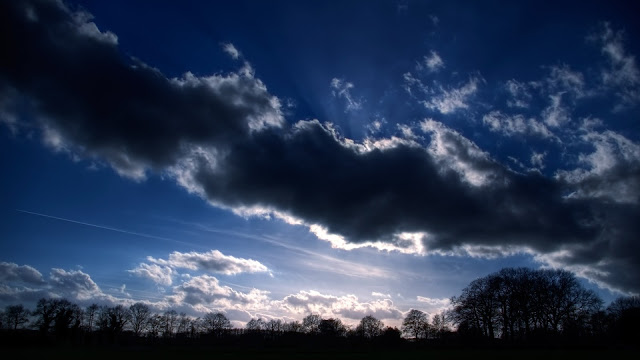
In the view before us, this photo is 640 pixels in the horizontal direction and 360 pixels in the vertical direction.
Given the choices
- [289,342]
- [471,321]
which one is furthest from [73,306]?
[471,321]

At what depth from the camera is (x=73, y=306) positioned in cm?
15112

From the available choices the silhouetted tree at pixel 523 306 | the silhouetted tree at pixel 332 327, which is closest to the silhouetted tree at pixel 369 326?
the silhouetted tree at pixel 332 327

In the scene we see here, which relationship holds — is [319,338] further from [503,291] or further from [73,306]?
[73,306]

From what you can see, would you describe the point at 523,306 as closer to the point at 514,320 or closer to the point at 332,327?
the point at 514,320

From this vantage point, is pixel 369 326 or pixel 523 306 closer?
pixel 523 306

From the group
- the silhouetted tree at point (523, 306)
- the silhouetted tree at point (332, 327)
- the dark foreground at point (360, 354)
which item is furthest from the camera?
the silhouetted tree at point (332, 327)

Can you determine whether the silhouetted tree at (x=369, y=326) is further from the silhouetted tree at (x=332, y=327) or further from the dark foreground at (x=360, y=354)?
the dark foreground at (x=360, y=354)

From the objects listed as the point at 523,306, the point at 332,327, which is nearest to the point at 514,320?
the point at 523,306

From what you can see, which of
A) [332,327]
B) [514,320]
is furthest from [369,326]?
[514,320]

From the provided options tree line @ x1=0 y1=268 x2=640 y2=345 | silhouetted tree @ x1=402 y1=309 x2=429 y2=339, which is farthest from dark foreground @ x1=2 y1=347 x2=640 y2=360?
silhouetted tree @ x1=402 y1=309 x2=429 y2=339

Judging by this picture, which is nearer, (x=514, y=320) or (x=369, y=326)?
(x=514, y=320)

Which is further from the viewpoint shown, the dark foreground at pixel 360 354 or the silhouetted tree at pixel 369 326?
the silhouetted tree at pixel 369 326

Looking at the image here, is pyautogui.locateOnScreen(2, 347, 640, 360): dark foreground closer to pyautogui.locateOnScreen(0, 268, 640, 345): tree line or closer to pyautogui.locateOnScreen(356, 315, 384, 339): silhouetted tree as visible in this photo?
pyautogui.locateOnScreen(0, 268, 640, 345): tree line

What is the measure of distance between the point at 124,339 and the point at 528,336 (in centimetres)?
12034
